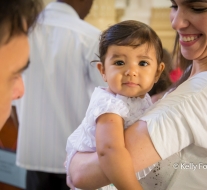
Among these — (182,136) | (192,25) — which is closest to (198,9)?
(192,25)

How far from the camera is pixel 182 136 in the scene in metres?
0.79

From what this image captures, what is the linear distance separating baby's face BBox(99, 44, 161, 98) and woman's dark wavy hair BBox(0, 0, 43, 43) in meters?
0.34

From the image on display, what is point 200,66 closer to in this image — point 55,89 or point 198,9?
point 198,9

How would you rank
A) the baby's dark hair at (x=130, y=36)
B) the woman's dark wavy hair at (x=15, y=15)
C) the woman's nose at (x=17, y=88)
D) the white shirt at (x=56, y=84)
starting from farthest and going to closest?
the white shirt at (x=56, y=84) < the baby's dark hair at (x=130, y=36) < the woman's nose at (x=17, y=88) < the woman's dark wavy hair at (x=15, y=15)

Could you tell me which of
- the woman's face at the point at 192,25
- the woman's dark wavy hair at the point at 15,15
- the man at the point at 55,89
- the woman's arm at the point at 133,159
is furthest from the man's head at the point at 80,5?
the woman's dark wavy hair at the point at 15,15

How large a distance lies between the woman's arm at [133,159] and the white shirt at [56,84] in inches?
30.4

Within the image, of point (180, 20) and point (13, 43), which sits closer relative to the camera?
point (13, 43)

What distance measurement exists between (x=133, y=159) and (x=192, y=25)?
432 mm

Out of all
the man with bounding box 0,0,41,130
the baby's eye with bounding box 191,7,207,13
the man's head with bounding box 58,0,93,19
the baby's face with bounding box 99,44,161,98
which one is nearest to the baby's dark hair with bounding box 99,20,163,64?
the baby's face with bounding box 99,44,161,98

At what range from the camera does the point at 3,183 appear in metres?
2.53

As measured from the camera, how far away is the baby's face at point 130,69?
89 centimetres

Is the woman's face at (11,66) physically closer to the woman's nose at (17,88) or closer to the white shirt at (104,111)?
the woman's nose at (17,88)

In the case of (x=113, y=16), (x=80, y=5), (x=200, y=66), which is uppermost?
(x=200, y=66)

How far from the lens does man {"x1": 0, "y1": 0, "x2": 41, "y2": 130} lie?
0.55 metres
